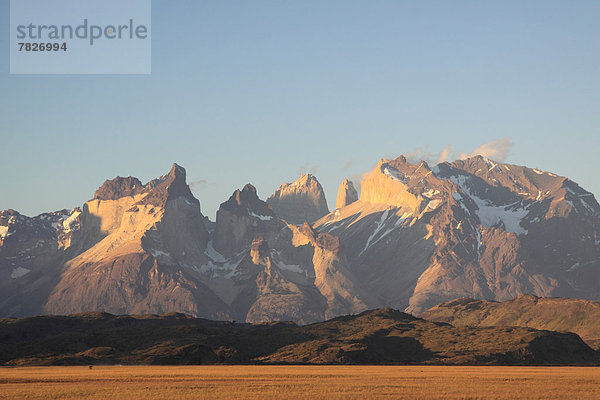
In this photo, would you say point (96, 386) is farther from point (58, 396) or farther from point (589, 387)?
point (589, 387)

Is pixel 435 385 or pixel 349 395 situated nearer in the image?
pixel 349 395

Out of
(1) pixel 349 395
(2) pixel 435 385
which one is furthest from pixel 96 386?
(2) pixel 435 385

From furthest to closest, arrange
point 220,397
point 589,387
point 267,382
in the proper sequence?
point 267,382 < point 589,387 < point 220,397

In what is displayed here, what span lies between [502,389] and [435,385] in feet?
52.8

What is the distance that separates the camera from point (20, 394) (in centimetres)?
16725

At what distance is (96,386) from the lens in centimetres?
18900

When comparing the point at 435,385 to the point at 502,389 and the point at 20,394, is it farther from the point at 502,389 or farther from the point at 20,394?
the point at 20,394

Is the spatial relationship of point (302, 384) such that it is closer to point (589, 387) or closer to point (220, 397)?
point (220, 397)

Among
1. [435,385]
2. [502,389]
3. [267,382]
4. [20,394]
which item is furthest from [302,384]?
[20,394]

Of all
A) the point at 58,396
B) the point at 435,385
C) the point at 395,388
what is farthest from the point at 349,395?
the point at 58,396

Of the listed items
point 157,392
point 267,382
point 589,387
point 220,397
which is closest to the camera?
point 220,397

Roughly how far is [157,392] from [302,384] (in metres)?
33.9

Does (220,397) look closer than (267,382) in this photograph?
Yes

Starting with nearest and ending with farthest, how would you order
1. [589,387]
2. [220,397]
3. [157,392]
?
1. [220,397]
2. [157,392]
3. [589,387]
